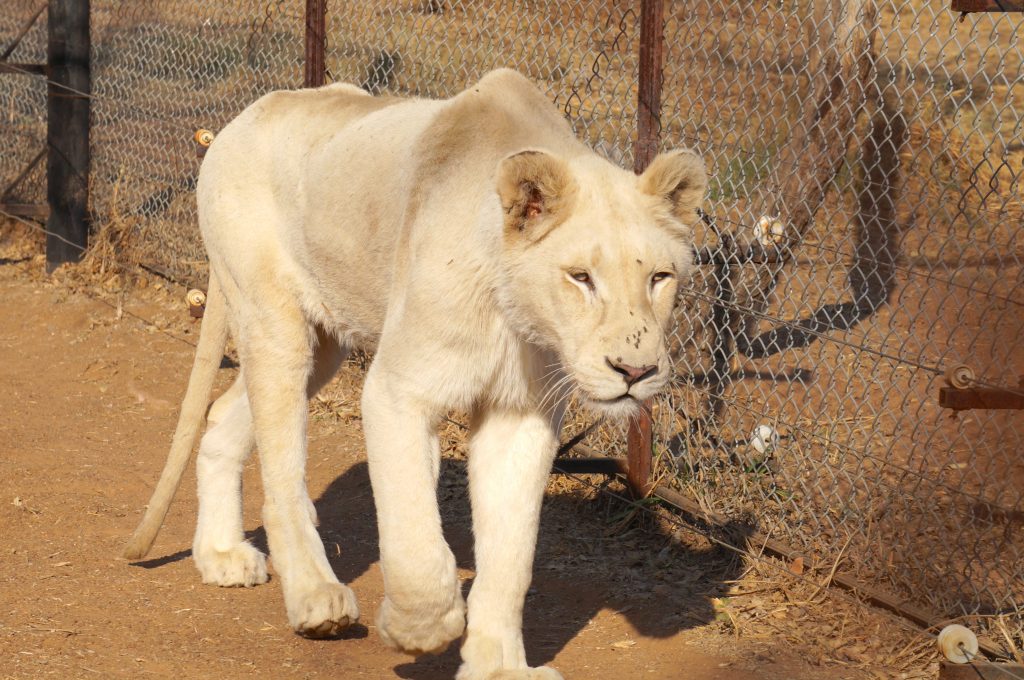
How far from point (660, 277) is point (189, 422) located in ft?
7.83

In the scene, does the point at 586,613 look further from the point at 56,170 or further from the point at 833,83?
the point at 56,170

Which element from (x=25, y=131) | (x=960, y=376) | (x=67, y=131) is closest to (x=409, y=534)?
(x=960, y=376)

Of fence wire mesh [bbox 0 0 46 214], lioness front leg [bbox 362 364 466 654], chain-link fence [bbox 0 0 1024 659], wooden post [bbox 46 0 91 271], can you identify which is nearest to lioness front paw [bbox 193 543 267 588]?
lioness front leg [bbox 362 364 466 654]

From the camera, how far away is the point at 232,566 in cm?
476

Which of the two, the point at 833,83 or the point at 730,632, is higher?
the point at 833,83

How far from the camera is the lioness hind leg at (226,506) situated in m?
4.77

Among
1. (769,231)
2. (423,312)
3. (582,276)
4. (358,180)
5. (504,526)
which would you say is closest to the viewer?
(582,276)

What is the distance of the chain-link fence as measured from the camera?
4840 millimetres

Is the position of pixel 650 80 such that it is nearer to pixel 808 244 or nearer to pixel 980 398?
pixel 808 244

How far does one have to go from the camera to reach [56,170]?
9273 mm

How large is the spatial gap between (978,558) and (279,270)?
266cm

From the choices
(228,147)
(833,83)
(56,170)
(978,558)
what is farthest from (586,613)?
(56,170)

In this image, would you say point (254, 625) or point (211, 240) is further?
point (211, 240)

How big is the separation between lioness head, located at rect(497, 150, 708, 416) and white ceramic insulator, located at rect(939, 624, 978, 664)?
4.13 ft
